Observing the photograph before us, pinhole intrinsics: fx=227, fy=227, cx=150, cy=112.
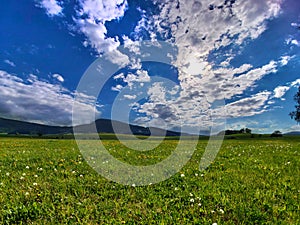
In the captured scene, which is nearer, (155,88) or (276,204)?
(276,204)

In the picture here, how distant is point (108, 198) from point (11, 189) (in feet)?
10.5

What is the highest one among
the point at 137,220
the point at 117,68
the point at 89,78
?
the point at 117,68

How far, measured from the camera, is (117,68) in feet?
34.8

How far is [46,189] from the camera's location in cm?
710

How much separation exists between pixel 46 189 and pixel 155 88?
24.5ft

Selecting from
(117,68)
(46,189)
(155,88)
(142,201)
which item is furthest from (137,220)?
(155,88)

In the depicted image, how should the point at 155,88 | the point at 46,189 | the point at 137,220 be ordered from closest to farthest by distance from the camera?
the point at 137,220, the point at 46,189, the point at 155,88

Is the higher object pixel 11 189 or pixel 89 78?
pixel 89 78

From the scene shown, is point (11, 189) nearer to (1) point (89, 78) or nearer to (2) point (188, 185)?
(1) point (89, 78)

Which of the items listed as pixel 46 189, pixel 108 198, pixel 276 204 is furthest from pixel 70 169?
pixel 276 204

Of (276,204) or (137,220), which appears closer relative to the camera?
(137,220)

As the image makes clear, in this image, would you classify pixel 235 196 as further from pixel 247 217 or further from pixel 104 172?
pixel 104 172

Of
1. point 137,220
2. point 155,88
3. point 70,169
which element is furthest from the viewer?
point 155,88

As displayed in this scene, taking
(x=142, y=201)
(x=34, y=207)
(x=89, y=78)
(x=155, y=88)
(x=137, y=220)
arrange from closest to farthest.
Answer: (x=137, y=220) → (x=34, y=207) → (x=142, y=201) → (x=89, y=78) → (x=155, y=88)
